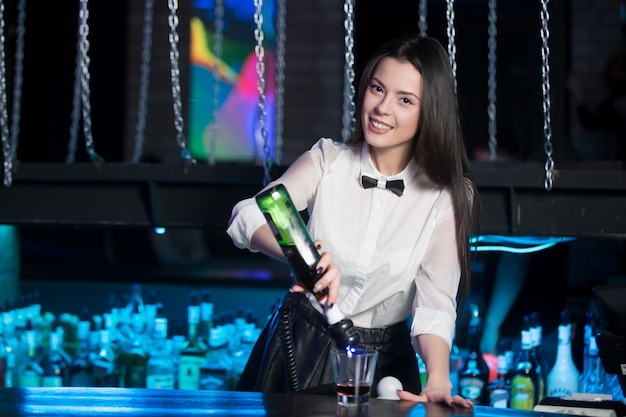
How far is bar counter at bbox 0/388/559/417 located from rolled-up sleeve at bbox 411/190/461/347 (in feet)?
1.11

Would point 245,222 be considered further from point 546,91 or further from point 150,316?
point 150,316

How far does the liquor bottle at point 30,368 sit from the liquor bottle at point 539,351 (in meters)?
1.64

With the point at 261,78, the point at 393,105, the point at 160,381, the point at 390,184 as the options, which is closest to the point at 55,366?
the point at 160,381

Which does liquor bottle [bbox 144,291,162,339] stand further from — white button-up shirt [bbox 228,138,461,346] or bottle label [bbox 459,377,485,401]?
white button-up shirt [bbox 228,138,461,346]

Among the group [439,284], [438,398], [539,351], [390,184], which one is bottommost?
[539,351]

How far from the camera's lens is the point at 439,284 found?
1883 millimetres

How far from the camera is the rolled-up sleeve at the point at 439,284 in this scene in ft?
6.00

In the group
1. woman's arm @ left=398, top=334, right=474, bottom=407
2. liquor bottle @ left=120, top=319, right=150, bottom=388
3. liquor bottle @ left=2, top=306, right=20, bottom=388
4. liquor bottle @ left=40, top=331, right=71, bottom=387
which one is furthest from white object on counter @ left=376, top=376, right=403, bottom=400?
liquor bottle @ left=2, top=306, right=20, bottom=388

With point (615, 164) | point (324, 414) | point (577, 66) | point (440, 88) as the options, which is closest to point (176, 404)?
point (324, 414)

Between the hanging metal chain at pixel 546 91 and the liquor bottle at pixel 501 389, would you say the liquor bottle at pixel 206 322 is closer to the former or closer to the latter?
the liquor bottle at pixel 501 389

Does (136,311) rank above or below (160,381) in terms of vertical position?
above

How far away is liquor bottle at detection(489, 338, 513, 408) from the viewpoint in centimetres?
273

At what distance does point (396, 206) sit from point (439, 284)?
0.71 feet

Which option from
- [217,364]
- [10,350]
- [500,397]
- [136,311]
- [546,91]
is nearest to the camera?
[546,91]
